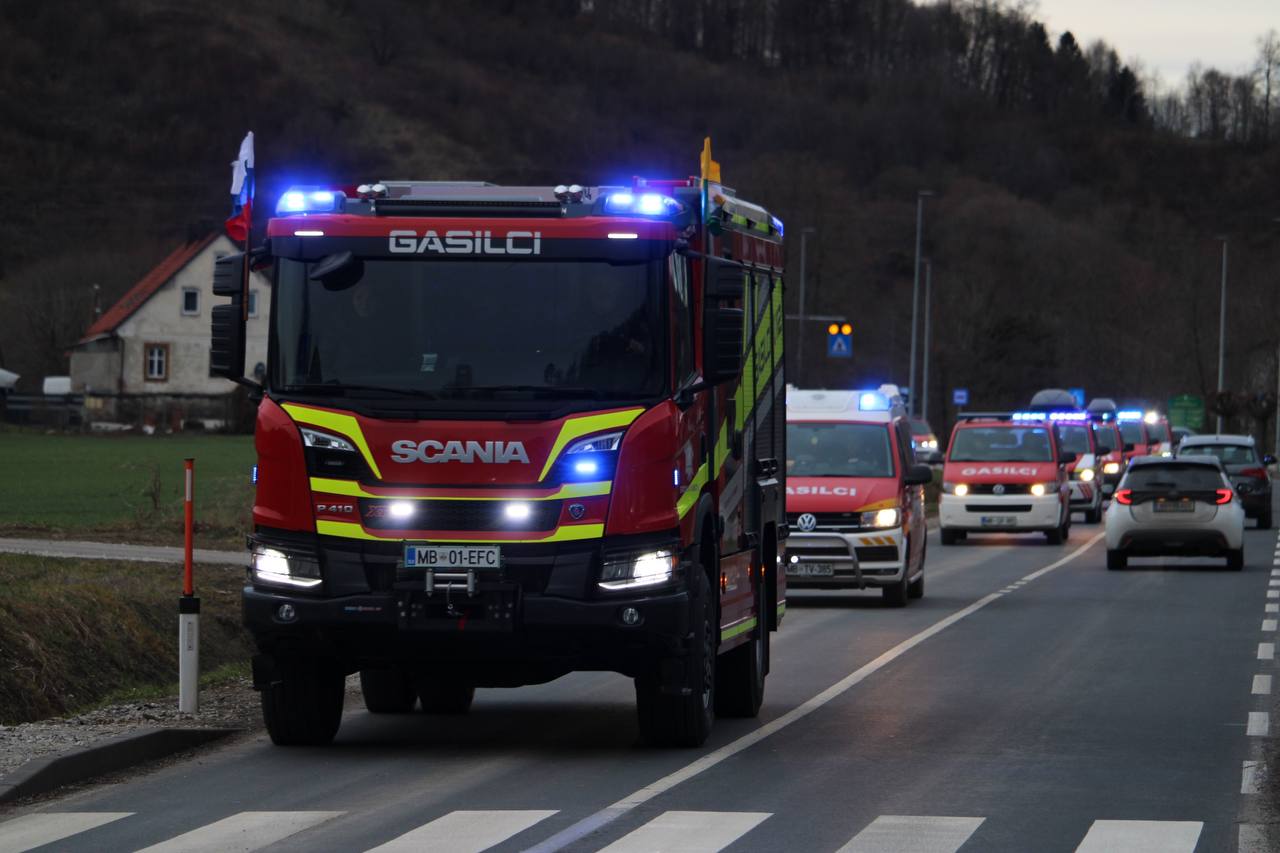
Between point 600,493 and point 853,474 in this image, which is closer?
point 600,493

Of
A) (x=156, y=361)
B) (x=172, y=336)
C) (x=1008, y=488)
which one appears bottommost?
(x=1008, y=488)

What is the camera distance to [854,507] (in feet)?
80.8

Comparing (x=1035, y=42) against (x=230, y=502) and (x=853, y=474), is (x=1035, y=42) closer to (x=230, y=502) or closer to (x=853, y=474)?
(x=230, y=502)

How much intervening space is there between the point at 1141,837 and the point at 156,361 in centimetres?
10172

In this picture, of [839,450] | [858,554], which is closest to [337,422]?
[858,554]

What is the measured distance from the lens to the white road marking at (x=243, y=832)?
30.9 feet

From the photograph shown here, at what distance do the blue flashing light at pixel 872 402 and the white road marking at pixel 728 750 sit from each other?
422 centimetres

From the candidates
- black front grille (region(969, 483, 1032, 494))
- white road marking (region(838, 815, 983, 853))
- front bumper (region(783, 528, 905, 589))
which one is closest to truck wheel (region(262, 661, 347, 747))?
white road marking (region(838, 815, 983, 853))

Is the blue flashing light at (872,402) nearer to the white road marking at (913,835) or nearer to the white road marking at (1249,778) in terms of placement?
the white road marking at (1249,778)

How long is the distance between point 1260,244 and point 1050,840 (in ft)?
378

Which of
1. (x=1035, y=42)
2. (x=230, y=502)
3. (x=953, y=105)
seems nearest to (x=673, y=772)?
(x=230, y=502)

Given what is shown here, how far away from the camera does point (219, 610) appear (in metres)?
19.1

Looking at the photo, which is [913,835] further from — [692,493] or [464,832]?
[692,493]

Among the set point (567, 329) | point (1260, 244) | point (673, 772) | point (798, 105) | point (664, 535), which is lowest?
point (673, 772)
